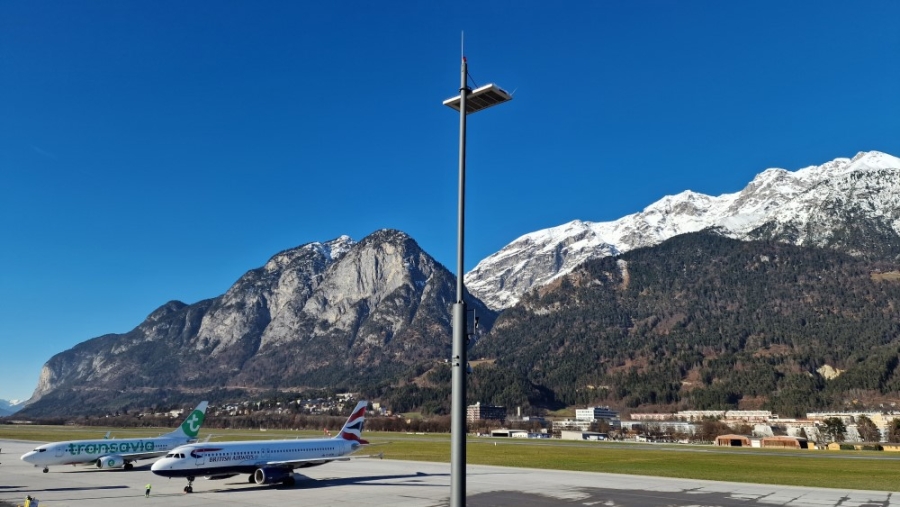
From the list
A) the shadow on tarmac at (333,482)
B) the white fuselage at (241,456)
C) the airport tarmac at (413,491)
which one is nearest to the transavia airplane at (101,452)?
the airport tarmac at (413,491)

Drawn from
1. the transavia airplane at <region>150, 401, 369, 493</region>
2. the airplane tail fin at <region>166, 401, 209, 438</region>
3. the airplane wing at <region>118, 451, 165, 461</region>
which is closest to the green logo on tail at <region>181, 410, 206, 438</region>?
the airplane tail fin at <region>166, 401, 209, 438</region>

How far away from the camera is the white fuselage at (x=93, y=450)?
61.2m

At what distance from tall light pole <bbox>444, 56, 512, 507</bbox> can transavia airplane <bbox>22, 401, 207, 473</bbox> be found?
2427 inches

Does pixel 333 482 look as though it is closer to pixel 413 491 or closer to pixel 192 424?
pixel 413 491

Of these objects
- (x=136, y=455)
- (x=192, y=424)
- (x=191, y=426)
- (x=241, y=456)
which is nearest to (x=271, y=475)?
(x=241, y=456)

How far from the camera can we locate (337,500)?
4412 centimetres

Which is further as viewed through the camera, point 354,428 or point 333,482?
point 354,428

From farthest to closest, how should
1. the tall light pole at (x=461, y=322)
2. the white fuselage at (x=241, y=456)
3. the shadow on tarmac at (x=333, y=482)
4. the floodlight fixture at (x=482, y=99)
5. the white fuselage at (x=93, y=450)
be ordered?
the white fuselage at (x=93, y=450) < the shadow on tarmac at (x=333, y=482) < the white fuselage at (x=241, y=456) < the floodlight fixture at (x=482, y=99) < the tall light pole at (x=461, y=322)

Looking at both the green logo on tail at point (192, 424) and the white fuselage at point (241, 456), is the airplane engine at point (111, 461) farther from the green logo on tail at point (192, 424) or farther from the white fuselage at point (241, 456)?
the white fuselage at point (241, 456)

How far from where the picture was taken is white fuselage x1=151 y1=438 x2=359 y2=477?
4862 cm

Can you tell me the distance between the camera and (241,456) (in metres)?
52.0

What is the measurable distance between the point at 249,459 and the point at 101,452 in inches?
920

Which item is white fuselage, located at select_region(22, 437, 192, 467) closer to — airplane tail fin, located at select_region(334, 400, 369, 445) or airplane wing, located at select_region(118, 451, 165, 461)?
airplane wing, located at select_region(118, 451, 165, 461)

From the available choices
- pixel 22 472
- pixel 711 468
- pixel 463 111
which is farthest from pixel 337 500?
pixel 711 468
